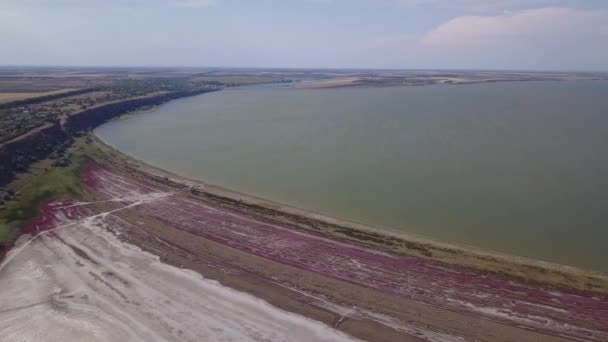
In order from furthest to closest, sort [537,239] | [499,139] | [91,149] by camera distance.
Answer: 1. [499,139]
2. [91,149]
3. [537,239]

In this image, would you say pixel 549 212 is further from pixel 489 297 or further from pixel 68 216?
pixel 68 216

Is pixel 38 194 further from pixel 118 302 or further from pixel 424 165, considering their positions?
pixel 424 165

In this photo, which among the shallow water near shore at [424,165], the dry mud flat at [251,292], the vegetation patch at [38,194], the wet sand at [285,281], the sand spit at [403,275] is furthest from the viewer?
the shallow water near shore at [424,165]

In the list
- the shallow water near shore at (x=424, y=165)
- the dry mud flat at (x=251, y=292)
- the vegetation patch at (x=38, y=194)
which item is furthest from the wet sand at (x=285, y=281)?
the shallow water near shore at (x=424, y=165)

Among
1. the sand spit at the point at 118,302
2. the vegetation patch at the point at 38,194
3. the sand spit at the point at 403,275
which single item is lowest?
the sand spit at the point at 118,302

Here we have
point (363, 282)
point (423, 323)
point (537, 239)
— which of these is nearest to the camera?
point (423, 323)

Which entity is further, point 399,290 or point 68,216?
point 68,216

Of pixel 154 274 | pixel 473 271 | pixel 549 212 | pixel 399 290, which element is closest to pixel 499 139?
pixel 549 212

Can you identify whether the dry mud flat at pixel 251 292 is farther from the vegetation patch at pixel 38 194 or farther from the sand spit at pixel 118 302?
the vegetation patch at pixel 38 194
